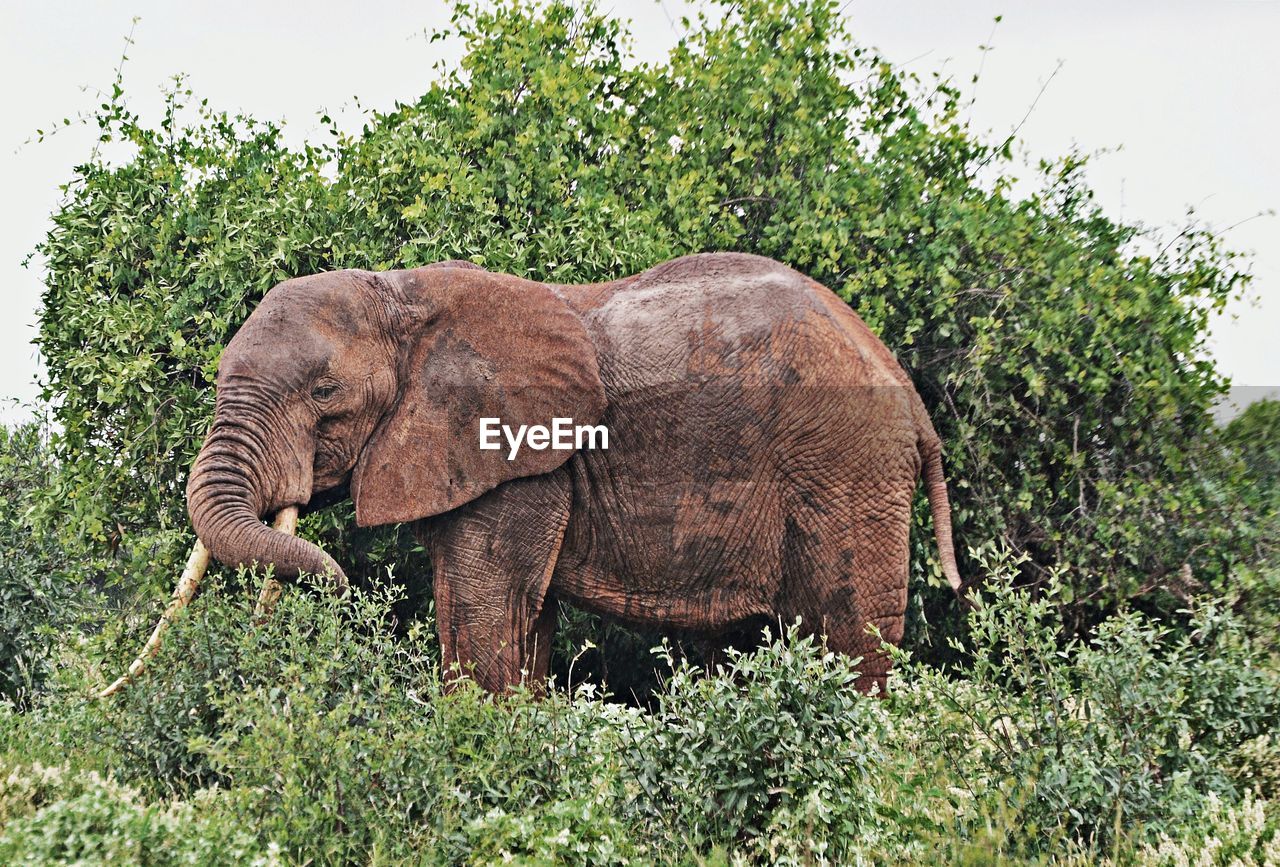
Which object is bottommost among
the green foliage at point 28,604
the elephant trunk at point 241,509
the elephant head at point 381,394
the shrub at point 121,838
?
the shrub at point 121,838

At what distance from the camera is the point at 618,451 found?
8617 mm

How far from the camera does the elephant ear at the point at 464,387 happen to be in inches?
328

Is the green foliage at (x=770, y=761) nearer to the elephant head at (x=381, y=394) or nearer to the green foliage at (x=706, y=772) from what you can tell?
the green foliage at (x=706, y=772)

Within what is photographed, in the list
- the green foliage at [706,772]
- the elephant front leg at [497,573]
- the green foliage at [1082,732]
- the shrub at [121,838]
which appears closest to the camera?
the shrub at [121,838]

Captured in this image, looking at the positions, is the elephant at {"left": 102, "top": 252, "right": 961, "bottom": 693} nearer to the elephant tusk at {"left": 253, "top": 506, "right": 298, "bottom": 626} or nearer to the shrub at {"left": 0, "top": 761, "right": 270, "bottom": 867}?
the elephant tusk at {"left": 253, "top": 506, "right": 298, "bottom": 626}

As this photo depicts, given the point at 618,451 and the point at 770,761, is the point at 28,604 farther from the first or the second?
the point at 770,761

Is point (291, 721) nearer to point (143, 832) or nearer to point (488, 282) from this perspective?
point (143, 832)

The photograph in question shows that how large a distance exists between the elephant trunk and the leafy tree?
229cm

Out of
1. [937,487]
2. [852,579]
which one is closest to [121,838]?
[852,579]

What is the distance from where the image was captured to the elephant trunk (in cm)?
764

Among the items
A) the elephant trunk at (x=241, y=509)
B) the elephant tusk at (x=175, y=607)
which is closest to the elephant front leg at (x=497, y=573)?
the elephant trunk at (x=241, y=509)

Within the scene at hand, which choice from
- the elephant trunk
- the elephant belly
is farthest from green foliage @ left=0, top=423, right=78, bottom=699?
the elephant belly

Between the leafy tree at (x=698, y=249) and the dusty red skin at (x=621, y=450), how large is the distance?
6.01 ft

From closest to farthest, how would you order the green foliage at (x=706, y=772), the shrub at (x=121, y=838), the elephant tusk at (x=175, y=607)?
the shrub at (x=121, y=838)
the green foliage at (x=706, y=772)
the elephant tusk at (x=175, y=607)
